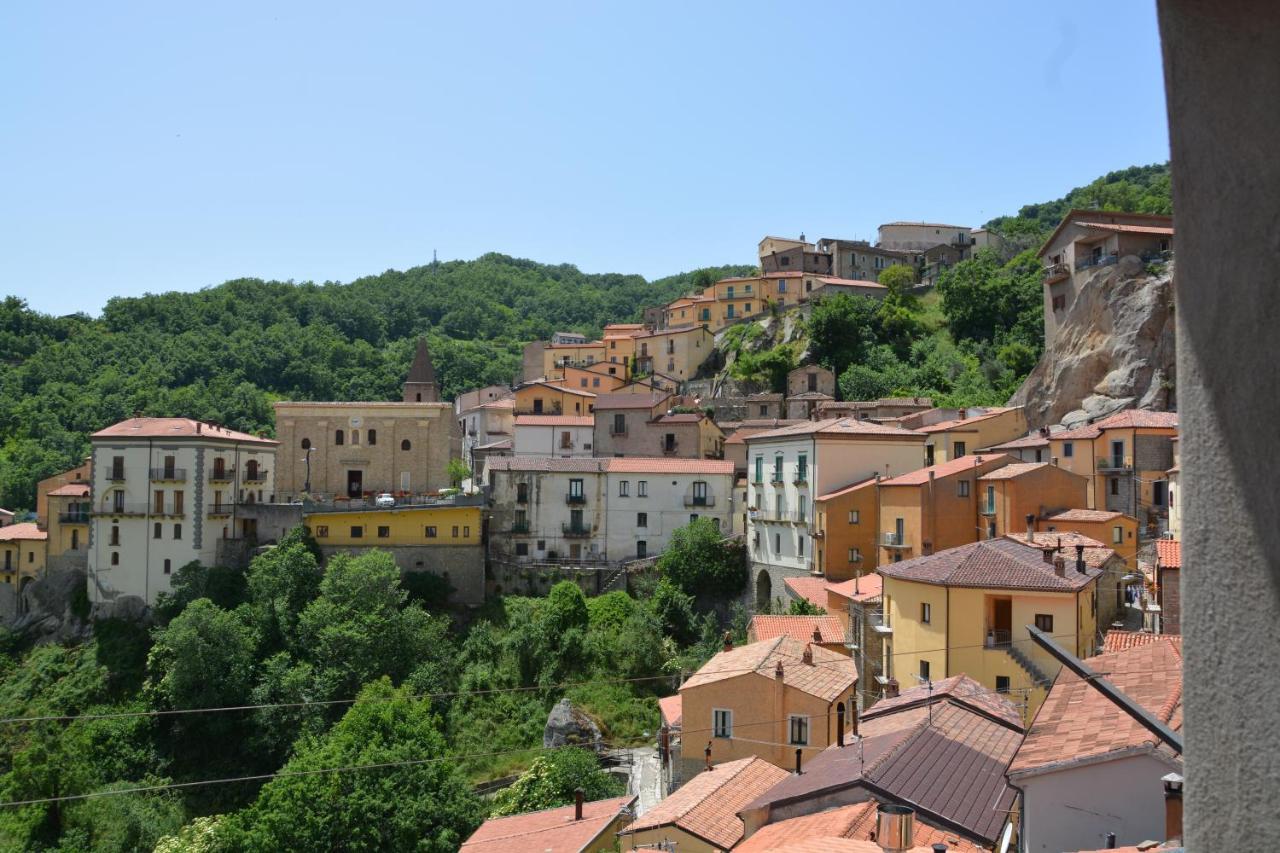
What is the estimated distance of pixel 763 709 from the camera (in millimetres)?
26031

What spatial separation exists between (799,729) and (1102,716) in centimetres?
1500

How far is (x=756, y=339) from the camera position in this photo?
7431cm

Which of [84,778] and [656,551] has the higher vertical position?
[656,551]

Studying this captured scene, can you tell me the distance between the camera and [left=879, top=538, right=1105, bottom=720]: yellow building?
23.5m

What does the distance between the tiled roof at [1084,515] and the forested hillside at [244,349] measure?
65.3m

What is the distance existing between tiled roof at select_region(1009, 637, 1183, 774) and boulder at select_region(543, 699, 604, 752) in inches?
888

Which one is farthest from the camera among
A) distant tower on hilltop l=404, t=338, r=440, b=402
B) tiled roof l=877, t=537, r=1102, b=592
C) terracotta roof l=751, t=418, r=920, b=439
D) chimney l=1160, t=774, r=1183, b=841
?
distant tower on hilltop l=404, t=338, r=440, b=402

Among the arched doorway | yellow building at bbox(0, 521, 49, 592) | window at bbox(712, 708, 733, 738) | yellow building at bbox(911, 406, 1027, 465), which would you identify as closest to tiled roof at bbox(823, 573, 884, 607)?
window at bbox(712, 708, 733, 738)

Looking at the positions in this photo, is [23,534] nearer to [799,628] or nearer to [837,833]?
[799,628]

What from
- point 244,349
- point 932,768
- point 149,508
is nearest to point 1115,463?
point 932,768

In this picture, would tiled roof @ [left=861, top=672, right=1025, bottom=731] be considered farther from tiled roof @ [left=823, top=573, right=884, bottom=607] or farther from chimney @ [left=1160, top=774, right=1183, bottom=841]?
chimney @ [left=1160, top=774, right=1183, bottom=841]

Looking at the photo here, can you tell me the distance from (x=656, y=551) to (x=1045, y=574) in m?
25.6

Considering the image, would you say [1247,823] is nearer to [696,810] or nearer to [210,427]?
[696,810]

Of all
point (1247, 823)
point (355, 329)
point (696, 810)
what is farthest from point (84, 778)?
point (355, 329)
